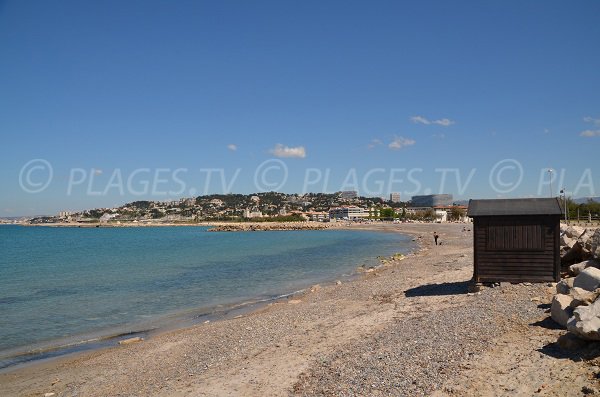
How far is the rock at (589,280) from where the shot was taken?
9242 mm

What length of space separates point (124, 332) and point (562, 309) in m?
13.3

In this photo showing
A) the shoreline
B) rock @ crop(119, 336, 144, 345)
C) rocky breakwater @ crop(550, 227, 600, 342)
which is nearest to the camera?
rocky breakwater @ crop(550, 227, 600, 342)

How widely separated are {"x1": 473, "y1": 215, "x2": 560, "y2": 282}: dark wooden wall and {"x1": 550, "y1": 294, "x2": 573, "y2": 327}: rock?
489 cm

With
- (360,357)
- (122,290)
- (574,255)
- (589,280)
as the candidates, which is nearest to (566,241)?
(574,255)

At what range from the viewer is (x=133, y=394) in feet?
29.6

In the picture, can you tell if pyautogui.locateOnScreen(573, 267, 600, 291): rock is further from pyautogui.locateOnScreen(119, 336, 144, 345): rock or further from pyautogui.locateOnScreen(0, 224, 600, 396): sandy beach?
pyautogui.locateOnScreen(119, 336, 144, 345): rock

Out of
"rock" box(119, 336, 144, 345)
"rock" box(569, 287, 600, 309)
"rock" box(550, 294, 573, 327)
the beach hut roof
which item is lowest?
"rock" box(119, 336, 144, 345)

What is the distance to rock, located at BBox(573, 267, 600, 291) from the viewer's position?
924 centimetres

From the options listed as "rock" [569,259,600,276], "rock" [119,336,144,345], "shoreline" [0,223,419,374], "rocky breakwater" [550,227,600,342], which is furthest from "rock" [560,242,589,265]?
"rock" [119,336,144,345]

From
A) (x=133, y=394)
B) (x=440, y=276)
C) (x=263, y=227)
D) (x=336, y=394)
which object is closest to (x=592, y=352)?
(x=336, y=394)

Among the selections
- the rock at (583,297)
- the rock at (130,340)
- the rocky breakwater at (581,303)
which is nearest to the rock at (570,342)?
the rocky breakwater at (581,303)

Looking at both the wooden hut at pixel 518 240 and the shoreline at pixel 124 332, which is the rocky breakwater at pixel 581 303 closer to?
the wooden hut at pixel 518 240

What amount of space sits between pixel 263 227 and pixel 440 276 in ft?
424

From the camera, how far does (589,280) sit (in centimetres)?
942
